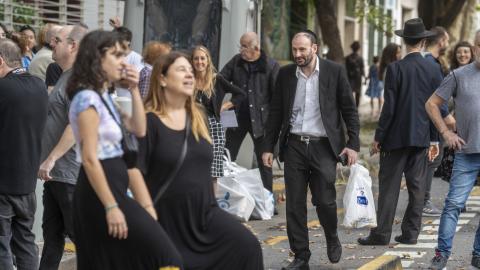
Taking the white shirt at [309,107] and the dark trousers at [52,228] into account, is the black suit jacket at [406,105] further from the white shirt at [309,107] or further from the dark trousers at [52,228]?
the dark trousers at [52,228]

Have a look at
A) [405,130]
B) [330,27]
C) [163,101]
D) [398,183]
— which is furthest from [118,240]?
[330,27]

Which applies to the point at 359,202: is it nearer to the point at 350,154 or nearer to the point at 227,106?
the point at 350,154

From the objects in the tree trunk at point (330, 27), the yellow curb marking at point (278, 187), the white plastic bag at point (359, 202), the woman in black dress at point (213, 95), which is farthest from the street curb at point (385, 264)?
the tree trunk at point (330, 27)

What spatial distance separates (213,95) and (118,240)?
466cm

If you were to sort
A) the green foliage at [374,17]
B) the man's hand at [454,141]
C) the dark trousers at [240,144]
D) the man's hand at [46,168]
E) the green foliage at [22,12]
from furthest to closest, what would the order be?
the green foliage at [374,17], the green foliage at [22,12], the dark trousers at [240,144], the man's hand at [454,141], the man's hand at [46,168]

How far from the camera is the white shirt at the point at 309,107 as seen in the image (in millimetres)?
9055

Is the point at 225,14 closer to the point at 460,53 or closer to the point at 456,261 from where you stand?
the point at 460,53

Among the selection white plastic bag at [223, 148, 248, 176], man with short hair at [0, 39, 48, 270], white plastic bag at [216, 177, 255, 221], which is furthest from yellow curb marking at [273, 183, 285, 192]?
man with short hair at [0, 39, 48, 270]

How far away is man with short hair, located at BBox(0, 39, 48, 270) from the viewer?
781cm

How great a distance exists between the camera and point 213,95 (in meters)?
10.3

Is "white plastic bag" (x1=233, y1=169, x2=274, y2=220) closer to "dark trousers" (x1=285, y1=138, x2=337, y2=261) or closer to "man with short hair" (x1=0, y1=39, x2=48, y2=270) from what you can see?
"dark trousers" (x1=285, y1=138, x2=337, y2=261)

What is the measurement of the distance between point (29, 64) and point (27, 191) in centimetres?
400

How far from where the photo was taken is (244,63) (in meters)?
12.7

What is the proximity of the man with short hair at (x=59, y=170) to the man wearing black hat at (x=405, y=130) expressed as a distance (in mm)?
3286
